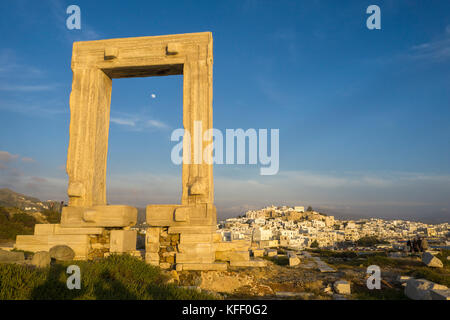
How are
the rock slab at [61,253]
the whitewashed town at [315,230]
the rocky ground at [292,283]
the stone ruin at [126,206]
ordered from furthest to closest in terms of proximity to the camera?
1. the whitewashed town at [315,230]
2. the stone ruin at [126,206]
3. the rock slab at [61,253]
4. the rocky ground at [292,283]

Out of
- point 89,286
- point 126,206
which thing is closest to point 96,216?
point 126,206

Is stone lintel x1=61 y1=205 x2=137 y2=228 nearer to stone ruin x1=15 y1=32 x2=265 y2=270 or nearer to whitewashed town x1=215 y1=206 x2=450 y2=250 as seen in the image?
stone ruin x1=15 y1=32 x2=265 y2=270

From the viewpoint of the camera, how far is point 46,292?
12.9ft

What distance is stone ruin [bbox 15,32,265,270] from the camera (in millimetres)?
7438

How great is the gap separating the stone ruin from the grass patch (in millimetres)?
1567

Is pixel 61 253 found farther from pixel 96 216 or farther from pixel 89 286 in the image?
pixel 89 286

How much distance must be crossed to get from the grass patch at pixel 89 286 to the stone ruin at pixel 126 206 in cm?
157

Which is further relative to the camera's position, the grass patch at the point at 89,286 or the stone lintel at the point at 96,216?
the stone lintel at the point at 96,216

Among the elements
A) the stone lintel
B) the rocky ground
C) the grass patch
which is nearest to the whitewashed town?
the rocky ground

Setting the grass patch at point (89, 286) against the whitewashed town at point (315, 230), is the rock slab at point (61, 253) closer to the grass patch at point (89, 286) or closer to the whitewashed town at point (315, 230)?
the grass patch at point (89, 286)

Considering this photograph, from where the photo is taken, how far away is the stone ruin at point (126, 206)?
7.44 meters

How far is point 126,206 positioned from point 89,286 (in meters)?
3.62

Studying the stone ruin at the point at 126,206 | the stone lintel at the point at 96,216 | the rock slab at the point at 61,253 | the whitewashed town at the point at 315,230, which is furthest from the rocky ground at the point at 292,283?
the whitewashed town at the point at 315,230
